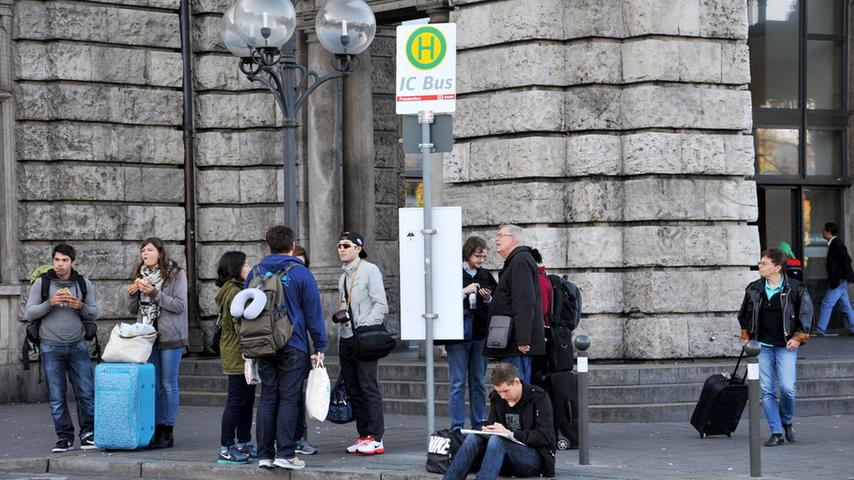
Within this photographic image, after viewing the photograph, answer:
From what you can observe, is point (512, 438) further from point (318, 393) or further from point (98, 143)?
point (98, 143)

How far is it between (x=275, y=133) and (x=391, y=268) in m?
2.39

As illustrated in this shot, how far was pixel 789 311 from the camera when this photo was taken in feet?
45.3

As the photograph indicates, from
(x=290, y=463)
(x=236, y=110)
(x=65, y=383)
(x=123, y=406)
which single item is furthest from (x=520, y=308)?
(x=236, y=110)

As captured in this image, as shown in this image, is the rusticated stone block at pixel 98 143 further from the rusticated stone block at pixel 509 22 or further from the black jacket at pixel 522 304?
the black jacket at pixel 522 304

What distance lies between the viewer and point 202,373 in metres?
19.4

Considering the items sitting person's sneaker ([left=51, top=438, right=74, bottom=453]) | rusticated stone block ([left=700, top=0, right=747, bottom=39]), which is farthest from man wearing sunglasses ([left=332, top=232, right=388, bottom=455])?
rusticated stone block ([left=700, top=0, right=747, bottom=39])

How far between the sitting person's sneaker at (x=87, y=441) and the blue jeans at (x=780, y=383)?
6.05m

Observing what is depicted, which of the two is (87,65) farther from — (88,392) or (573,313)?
(573,313)

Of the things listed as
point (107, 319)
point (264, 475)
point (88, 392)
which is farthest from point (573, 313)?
point (107, 319)

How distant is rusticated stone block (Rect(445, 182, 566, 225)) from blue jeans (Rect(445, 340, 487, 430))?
11.8ft

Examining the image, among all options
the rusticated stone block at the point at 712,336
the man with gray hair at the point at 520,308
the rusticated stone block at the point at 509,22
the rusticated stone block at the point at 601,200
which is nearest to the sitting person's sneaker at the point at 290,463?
the man with gray hair at the point at 520,308

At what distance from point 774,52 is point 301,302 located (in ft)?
42.1

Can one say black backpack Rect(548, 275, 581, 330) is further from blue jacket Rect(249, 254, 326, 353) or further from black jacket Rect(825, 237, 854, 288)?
black jacket Rect(825, 237, 854, 288)

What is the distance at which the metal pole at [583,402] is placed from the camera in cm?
1202
